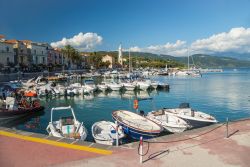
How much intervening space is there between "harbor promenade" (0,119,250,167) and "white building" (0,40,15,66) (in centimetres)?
8938

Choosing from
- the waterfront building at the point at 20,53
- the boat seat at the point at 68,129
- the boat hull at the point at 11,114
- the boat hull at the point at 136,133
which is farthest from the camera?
the waterfront building at the point at 20,53

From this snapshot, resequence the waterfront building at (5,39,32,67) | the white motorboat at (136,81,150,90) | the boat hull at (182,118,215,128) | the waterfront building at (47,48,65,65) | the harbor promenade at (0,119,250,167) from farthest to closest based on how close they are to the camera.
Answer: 1. the waterfront building at (47,48,65,65)
2. the waterfront building at (5,39,32,67)
3. the white motorboat at (136,81,150,90)
4. the boat hull at (182,118,215,128)
5. the harbor promenade at (0,119,250,167)

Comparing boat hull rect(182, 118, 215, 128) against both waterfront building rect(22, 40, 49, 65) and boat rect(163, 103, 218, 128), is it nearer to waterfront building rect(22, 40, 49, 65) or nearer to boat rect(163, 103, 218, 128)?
boat rect(163, 103, 218, 128)

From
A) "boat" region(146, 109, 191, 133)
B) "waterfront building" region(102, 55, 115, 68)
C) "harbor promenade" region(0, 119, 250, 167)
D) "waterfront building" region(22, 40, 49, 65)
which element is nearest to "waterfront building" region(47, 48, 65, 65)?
"waterfront building" region(22, 40, 49, 65)

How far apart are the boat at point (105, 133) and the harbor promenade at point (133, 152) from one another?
5541mm

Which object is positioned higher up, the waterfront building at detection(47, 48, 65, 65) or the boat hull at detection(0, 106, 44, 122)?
the waterfront building at detection(47, 48, 65, 65)

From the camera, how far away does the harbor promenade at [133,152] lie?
909 centimetres

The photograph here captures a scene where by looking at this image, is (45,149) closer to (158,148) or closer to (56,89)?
(158,148)

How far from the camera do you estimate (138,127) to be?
18.7 metres

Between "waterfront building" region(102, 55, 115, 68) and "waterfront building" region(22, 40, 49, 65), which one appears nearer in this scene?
"waterfront building" region(22, 40, 49, 65)

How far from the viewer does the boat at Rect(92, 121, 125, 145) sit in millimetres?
16844

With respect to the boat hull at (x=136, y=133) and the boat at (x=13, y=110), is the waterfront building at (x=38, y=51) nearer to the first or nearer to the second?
the boat at (x=13, y=110)

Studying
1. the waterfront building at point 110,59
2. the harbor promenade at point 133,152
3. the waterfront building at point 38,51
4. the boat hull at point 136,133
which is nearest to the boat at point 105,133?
the boat hull at point 136,133

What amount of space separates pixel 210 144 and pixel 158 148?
8.00 ft
